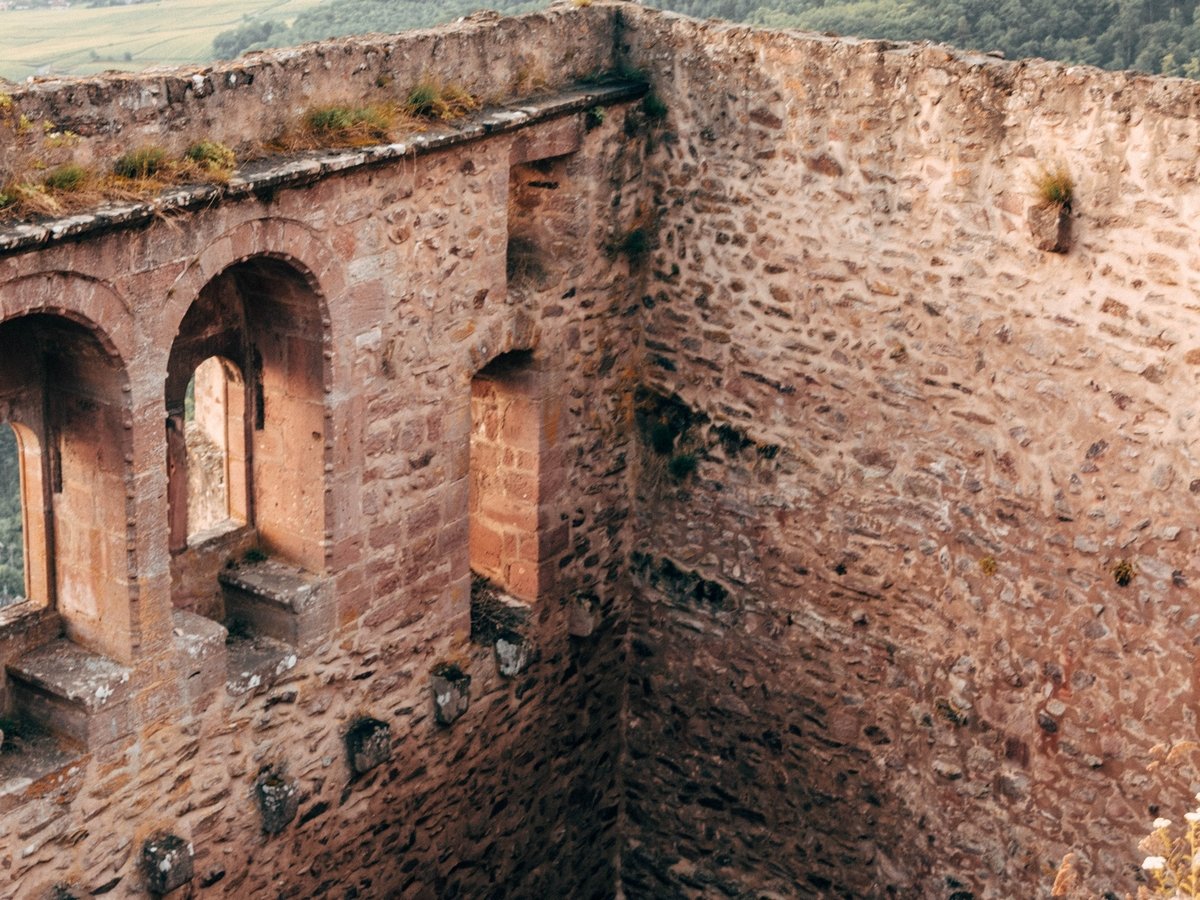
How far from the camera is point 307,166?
29.6ft

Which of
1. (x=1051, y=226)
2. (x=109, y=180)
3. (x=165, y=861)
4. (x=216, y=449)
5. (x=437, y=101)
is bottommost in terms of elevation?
(x=165, y=861)

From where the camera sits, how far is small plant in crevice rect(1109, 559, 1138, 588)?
995 cm

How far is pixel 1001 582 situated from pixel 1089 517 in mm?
688

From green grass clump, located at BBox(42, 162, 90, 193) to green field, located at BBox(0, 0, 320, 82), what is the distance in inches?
363

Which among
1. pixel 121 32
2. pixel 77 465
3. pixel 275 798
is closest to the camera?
pixel 77 465

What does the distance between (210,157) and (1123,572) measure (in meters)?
4.92

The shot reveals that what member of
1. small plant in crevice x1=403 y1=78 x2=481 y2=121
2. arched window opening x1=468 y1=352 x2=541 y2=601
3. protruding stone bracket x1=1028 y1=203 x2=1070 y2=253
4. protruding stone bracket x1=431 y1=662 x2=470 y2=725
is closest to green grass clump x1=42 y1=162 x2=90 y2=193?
small plant in crevice x1=403 y1=78 x2=481 y2=121

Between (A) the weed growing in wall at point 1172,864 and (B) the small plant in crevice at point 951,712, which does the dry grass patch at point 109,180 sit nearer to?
(A) the weed growing in wall at point 1172,864

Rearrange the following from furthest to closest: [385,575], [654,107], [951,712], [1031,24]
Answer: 1. [1031,24]
2. [654,107]
3. [951,712]
4. [385,575]

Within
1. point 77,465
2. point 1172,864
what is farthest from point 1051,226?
point 77,465

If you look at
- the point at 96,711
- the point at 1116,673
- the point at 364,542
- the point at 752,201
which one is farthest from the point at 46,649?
the point at 1116,673

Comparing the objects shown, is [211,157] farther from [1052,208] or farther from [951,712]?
[951,712]

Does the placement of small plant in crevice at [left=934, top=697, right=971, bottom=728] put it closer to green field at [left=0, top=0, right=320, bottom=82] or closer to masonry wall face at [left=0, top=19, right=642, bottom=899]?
masonry wall face at [left=0, top=19, right=642, bottom=899]

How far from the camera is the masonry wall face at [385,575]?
8.75m
